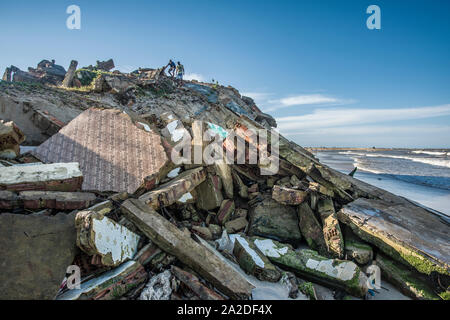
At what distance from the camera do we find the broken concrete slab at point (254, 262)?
96.3 inches

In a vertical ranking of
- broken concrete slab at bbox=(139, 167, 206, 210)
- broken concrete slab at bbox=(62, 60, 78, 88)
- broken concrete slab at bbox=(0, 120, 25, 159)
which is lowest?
broken concrete slab at bbox=(139, 167, 206, 210)

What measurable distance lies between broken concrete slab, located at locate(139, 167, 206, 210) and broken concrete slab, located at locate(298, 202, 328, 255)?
181 centimetres

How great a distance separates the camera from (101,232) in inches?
73.4

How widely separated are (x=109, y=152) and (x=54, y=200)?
1.27 m

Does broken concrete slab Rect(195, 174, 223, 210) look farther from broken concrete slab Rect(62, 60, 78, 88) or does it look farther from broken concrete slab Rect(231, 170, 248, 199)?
broken concrete slab Rect(62, 60, 78, 88)

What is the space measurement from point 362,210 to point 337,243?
32.4 inches

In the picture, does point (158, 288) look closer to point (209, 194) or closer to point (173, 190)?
point (173, 190)

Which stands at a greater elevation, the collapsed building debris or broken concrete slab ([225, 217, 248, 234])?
the collapsed building debris

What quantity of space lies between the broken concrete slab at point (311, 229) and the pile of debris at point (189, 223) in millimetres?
20

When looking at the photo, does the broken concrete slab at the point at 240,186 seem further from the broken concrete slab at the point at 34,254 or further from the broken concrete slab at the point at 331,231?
the broken concrete slab at the point at 34,254

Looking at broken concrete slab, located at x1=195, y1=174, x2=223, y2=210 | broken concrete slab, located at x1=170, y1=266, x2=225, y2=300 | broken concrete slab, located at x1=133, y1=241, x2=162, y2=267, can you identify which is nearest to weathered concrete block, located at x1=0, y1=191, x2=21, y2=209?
broken concrete slab, located at x1=133, y1=241, x2=162, y2=267

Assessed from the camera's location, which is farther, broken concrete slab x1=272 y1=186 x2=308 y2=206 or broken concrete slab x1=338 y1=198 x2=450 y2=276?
broken concrete slab x1=272 y1=186 x2=308 y2=206

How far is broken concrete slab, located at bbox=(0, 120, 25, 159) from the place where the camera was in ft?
9.67
